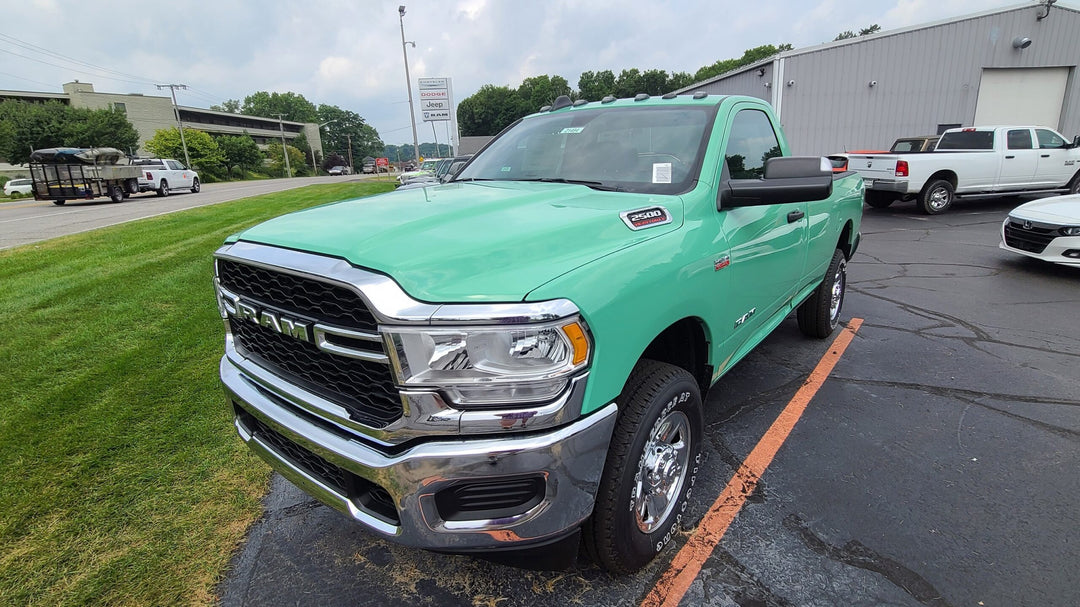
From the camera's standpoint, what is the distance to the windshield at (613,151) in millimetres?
2701

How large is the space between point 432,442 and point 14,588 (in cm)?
205

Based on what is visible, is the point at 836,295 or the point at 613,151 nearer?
the point at 613,151

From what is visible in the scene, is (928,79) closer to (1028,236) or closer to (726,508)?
(1028,236)

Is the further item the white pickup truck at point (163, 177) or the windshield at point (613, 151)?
the white pickup truck at point (163, 177)

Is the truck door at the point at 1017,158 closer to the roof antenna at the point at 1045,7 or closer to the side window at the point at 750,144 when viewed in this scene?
the roof antenna at the point at 1045,7

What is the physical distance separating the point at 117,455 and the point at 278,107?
13849 cm

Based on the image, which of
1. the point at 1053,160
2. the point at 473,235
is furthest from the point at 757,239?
the point at 1053,160

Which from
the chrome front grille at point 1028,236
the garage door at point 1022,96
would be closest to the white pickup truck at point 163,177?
A: the chrome front grille at point 1028,236

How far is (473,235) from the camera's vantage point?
6.30 ft

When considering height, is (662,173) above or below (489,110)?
below

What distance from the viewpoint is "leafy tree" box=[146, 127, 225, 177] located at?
57.1 meters

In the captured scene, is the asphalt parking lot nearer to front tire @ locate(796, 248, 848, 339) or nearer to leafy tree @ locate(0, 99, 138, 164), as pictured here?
front tire @ locate(796, 248, 848, 339)

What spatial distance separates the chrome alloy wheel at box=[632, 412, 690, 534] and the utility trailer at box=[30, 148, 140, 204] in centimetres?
2732

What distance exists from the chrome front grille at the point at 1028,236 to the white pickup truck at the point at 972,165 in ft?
16.5
